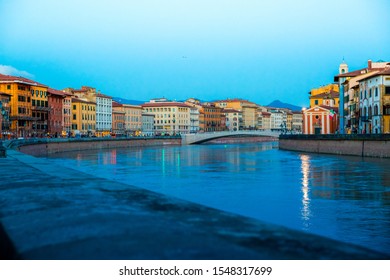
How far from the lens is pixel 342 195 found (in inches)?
806

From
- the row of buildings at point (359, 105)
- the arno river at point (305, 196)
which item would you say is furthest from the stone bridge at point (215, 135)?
the arno river at point (305, 196)

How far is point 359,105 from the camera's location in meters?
67.2

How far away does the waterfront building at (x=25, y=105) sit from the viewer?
8462 centimetres

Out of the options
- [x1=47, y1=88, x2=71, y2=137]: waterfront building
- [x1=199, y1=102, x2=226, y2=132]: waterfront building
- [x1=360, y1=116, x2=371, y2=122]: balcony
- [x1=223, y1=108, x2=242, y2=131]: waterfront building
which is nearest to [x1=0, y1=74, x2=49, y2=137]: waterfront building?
[x1=47, y1=88, x2=71, y2=137]: waterfront building

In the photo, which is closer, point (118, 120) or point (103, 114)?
point (103, 114)

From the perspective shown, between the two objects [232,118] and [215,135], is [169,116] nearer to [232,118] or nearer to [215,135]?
[232,118]

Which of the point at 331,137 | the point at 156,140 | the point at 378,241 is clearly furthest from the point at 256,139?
the point at 378,241

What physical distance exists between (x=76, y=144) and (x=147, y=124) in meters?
73.4

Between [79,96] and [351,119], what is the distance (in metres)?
63.5

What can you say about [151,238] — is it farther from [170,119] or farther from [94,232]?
[170,119]

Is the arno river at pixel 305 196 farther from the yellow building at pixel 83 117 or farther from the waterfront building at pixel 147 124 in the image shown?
the waterfront building at pixel 147 124

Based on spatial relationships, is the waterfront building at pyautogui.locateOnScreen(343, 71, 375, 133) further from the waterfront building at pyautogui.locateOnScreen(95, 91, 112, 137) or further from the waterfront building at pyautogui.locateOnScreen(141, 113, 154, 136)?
the waterfront building at pyautogui.locateOnScreen(141, 113, 154, 136)

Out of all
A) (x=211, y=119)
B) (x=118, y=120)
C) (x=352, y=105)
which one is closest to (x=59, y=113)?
(x=118, y=120)

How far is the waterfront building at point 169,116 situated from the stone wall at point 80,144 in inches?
1653
